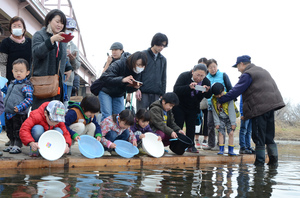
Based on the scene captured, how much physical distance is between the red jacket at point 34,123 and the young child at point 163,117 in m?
1.67

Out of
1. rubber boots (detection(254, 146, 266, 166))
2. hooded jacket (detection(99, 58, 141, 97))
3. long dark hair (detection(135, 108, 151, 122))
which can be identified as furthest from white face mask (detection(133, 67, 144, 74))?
rubber boots (detection(254, 146, 266, 166))

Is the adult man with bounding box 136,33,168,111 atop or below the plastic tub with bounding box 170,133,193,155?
atop

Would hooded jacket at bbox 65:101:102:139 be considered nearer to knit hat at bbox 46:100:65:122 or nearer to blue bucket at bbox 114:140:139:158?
blue bucket at bbox 114:140:139:158

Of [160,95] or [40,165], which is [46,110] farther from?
[160,95]

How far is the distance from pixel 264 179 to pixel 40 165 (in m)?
2.63

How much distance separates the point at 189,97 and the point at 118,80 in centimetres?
161

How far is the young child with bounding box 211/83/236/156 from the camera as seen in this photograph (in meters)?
5.65

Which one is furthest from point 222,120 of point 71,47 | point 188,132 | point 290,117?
point 290,117

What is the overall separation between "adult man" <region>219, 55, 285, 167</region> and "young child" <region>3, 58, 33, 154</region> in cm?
338

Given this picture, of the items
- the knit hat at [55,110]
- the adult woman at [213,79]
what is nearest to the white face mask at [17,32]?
the knit hat at [55,110]

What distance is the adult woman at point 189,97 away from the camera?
5.66 m

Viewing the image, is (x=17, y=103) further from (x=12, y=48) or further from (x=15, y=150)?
(x=12, y=48)

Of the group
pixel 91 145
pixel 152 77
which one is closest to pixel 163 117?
pixel 152 77

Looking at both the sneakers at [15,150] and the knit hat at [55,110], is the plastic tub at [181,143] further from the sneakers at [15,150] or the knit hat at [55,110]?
the sneakers at [15,150]
